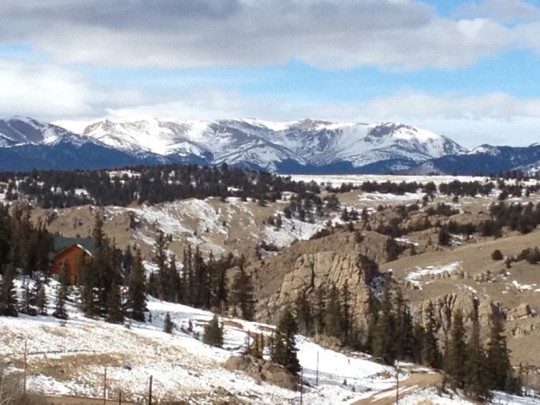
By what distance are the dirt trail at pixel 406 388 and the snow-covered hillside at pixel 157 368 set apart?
5.8 inches

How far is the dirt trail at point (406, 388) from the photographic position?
70231 millimetres

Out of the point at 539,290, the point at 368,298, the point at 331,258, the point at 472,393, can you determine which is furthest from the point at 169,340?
the point at 539,290

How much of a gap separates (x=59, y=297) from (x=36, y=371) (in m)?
25.7

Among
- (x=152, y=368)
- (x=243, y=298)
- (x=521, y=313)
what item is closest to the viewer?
(x=152, y=368)

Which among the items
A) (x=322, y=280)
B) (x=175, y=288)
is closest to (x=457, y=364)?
(x=175, y=288)

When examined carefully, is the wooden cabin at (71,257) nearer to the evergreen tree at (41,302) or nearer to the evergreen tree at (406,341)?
the evergreen tree at (41,302)

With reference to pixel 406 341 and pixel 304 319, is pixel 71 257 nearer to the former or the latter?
pixel 304 319

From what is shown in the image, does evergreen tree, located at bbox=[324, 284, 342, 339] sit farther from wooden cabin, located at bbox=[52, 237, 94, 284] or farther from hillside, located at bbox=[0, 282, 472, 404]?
wooden cabin, located at bbox=[52, 237, 94, 284]

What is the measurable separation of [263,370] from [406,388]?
1308 cm

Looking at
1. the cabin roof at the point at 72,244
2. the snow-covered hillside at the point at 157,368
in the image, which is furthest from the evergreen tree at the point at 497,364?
the cabin roof at the point at 72,244

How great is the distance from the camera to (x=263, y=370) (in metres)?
75.6

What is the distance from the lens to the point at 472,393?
76688 millimetres

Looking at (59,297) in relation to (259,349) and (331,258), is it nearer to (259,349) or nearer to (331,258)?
(259,349)

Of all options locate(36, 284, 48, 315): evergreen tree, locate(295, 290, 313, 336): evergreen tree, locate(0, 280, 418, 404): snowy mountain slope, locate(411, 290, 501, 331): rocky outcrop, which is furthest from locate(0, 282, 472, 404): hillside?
locate(411, 290, 501, 331): rocky outcrop
